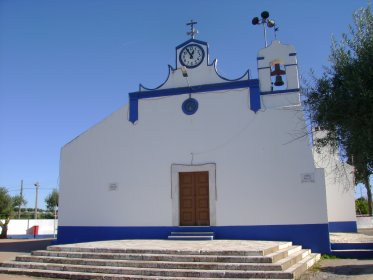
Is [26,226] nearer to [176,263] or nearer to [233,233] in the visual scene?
[233,233]

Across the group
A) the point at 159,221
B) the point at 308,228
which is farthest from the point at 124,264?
the point at 308,228

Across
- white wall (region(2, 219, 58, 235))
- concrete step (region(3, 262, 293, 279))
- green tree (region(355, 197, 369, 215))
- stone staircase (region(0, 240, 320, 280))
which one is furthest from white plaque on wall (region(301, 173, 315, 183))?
green tree (region(355, 197, 369, 215))

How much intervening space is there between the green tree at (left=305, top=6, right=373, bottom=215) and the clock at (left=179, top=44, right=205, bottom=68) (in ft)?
19.9

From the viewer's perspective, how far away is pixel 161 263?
8.92m

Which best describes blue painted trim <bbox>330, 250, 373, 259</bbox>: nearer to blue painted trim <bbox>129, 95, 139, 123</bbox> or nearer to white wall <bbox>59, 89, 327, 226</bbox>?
white wall <bbox>59, 89, 327, 226</bbox>

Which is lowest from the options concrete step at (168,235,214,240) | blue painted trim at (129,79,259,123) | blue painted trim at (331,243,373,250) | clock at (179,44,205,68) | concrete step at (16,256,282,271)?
concrete step at (16,256,282,271)

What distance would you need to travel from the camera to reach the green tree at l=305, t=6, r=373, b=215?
7.37 meters

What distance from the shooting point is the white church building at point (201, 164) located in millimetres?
12414

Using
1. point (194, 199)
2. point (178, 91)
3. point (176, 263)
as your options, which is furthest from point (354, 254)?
point (178, 91)

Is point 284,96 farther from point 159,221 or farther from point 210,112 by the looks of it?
point 159,221

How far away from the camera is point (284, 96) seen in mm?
12961

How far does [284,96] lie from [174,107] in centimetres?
362

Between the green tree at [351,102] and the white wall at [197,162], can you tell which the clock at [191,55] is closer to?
the white wall at [197,162]

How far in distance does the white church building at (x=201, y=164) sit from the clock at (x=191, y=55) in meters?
0.04
